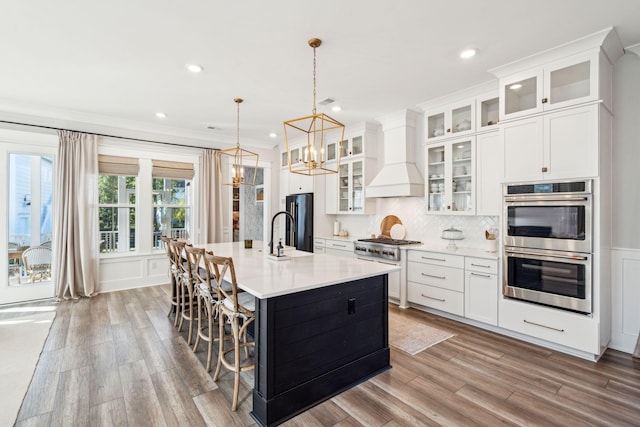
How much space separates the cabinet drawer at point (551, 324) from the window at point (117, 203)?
230 inches

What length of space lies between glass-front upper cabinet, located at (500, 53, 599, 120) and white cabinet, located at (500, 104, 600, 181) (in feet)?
0.34

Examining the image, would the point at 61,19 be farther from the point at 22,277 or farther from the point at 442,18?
the point at 22,277

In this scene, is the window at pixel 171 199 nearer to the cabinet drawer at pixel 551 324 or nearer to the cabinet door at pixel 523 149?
the cabinet door at pixel 523 149

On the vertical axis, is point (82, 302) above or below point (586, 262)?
below

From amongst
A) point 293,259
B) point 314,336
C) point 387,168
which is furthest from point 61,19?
point 387,168

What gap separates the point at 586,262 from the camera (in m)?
2.82

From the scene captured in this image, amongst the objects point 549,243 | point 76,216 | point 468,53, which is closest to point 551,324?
point 549,243

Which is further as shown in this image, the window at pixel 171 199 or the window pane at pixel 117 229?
the window at pixel 171 199

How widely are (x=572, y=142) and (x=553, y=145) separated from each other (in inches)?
5.7

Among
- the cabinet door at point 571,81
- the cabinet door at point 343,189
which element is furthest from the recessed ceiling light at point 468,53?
the cabinet door at point 343,189

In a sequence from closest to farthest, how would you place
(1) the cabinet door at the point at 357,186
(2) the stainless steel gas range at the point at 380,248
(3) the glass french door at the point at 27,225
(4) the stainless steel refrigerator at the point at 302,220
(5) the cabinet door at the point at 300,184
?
1. (2) the stainless steel gas range at the point at 380,248
2. (3) the glass french door at the point at 27,225
3. (1) the cabinet door at the point at 357,186
4. (4) the stainless steel refrigerator at the point at 302,220
5. (5) the cabinet door at the point at 300,184

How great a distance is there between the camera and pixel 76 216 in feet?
15.9

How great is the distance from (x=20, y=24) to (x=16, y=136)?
2.84 meters

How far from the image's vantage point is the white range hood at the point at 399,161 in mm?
4609
